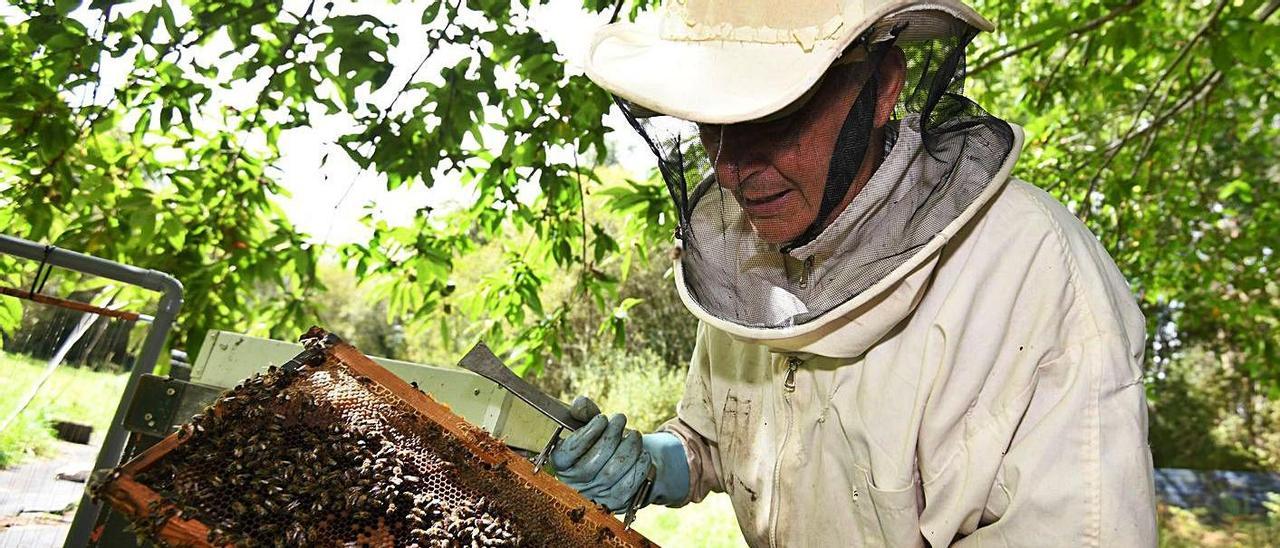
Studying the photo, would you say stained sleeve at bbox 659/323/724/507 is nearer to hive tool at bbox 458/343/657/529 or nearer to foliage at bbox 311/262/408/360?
hive tool at bbox 458/343/657/529

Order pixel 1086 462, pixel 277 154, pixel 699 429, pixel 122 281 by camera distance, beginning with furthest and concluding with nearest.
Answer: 1. pixel 277 154
2. pixel 699 429
3. pixel 122 281
4. pixel 1086 462

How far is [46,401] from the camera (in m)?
2.54

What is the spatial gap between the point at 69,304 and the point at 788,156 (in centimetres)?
226

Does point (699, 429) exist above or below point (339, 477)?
above

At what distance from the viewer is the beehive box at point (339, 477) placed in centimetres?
174

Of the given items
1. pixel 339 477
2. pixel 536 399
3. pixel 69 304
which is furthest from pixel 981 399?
pixel 69 304

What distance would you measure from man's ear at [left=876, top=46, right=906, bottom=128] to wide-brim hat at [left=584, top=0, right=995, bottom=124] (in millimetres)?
47

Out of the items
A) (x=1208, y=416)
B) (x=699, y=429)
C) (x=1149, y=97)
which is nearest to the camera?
(x=699, y=429)

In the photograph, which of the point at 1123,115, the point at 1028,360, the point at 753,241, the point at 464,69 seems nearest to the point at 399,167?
the point at 464,69

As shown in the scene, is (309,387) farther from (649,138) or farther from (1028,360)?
(1028,360)

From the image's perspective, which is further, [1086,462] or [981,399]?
[981,399]

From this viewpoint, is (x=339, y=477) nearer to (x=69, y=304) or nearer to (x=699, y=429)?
(x=699, y=429)

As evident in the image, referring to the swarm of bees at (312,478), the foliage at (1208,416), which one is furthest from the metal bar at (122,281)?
the foliage at (1208,416)

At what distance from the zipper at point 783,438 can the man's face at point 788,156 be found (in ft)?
1.24
